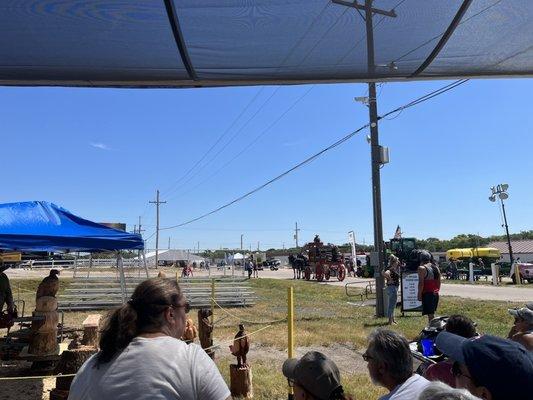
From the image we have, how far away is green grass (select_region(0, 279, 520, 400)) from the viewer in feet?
23.0

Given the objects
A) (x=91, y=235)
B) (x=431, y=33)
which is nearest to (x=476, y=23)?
(x=431, y=33)

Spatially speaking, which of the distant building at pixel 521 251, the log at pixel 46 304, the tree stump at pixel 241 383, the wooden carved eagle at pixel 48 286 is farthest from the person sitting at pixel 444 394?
the distant building at pixel 521 251

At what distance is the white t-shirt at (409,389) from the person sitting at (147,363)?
1.00 metres

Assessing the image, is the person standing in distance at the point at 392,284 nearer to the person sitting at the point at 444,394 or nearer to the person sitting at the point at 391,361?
the person sitting at the point at 391,361

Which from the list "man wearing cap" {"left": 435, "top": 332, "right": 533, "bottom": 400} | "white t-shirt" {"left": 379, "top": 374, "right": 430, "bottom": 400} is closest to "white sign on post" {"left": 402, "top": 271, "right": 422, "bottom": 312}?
"white t-shirt" {"left": 379, "top": 374, "right": 430, "bottom": 400}

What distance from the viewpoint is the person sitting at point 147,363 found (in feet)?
6.11


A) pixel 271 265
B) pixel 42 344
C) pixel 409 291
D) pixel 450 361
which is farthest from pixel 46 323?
pixel 271 265

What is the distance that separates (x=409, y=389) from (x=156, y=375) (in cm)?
134

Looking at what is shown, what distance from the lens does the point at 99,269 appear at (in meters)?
50.2

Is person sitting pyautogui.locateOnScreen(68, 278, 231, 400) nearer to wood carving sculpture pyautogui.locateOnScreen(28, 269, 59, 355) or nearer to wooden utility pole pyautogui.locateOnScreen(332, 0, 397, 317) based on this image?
wood carving sculpture pyautogui.locateOnScreen(28, 269, 59, 355)

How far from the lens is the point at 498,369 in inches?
73.4

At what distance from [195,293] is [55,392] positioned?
1224cm

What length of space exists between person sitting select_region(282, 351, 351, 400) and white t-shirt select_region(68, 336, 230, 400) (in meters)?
0.60

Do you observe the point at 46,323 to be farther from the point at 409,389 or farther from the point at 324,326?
the point at 409,389
